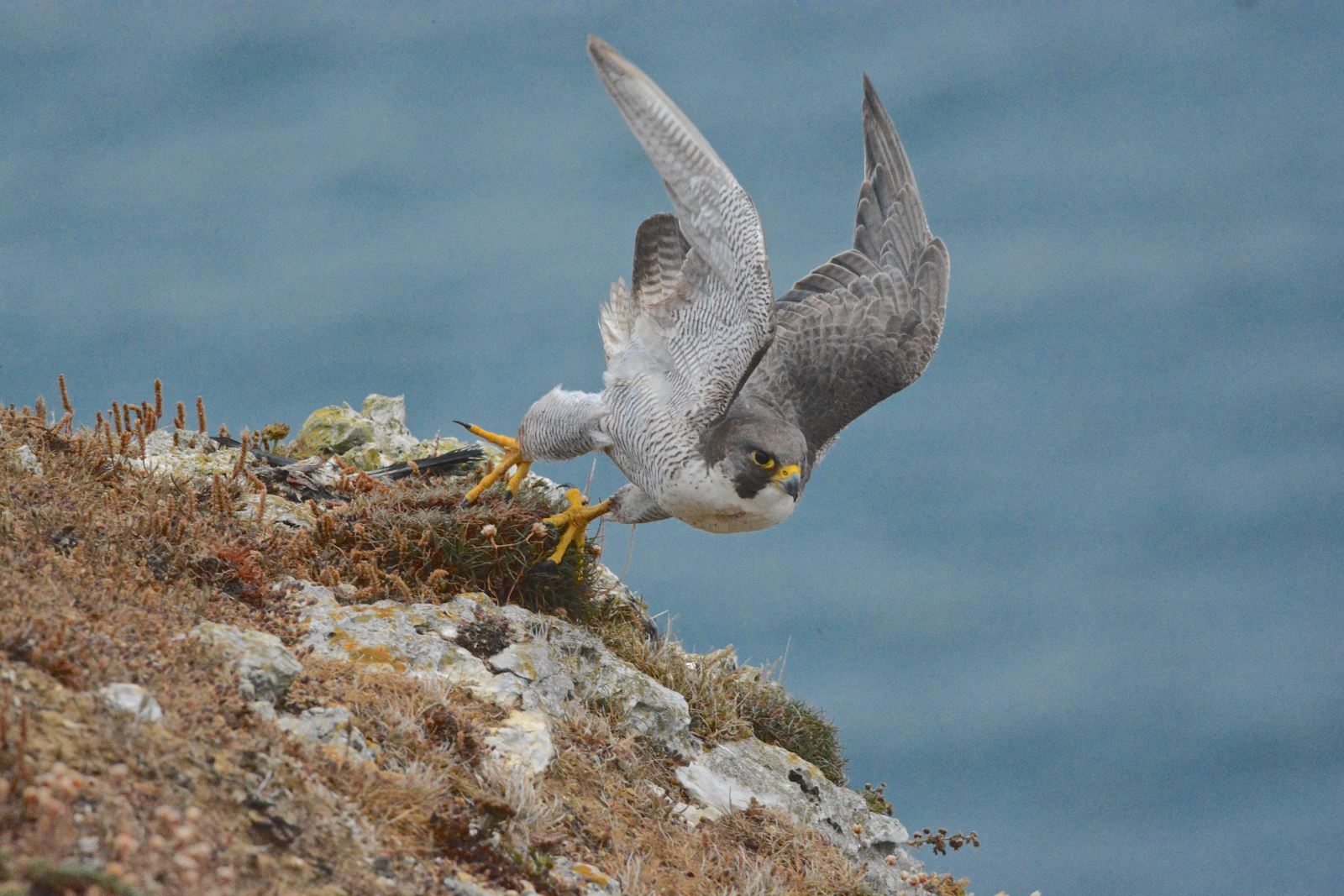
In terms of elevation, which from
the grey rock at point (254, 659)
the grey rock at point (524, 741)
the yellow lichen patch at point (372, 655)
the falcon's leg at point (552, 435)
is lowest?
the grey rock at point (254, 659)

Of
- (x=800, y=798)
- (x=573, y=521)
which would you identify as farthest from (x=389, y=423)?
(x=800, y=798)

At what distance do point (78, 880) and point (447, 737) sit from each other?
204 centimetres

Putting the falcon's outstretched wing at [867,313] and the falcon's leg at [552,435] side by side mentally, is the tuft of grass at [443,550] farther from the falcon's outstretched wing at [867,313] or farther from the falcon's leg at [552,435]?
the falcon's outstretched wing at [867,313]

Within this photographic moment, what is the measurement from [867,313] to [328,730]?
511 cm

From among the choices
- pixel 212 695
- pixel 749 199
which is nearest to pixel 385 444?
pixel 749 199

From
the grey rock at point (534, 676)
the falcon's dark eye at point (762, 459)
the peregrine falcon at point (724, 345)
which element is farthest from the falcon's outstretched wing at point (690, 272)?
the grey rock at point (534, 676)

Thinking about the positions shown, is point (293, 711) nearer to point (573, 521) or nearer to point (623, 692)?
point (623, 692)

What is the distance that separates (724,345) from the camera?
6.86 metres

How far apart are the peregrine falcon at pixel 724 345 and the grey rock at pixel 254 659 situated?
2.21 meters

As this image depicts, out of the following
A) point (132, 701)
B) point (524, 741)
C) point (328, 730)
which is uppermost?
point (524, 741)

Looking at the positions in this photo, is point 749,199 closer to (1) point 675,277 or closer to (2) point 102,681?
(1) point 675,277

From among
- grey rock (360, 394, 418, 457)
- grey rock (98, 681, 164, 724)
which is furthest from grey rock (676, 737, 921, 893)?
grey rock (360, 394, 418, 457)

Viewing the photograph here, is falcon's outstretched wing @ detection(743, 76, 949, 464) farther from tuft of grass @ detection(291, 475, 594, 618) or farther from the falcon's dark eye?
tuft of grass @ detection(291, 475, 594, 618)

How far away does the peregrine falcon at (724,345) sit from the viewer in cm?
643
